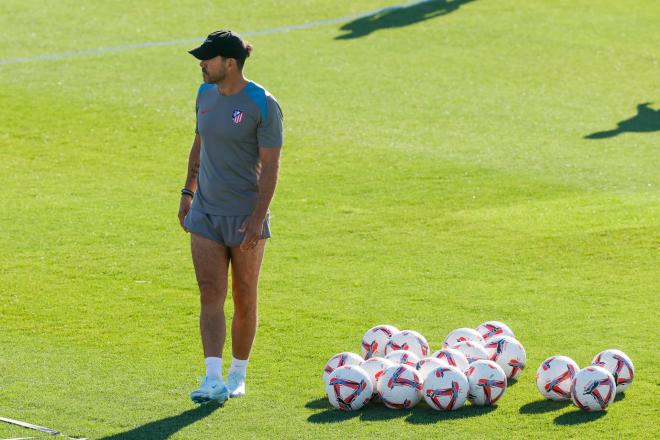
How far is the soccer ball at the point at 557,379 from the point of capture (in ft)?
29.3

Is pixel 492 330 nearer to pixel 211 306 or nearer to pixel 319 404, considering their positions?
pixel 319 404

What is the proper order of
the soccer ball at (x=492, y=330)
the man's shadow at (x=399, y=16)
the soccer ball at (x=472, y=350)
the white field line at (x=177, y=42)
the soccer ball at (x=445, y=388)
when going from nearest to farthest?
the soccer ball at (x=445, y=388) → the soccer ball at (x=472, y=350) → the soccer ball at (x=492, y=330) → the white field line at (x=177, y=42) → the man's shadow at (x=399, y=16)

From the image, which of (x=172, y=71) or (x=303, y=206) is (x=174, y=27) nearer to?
(x=172, y=71)

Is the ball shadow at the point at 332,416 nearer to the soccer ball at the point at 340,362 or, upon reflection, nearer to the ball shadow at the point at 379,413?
the ball shadow at the point at 379,413

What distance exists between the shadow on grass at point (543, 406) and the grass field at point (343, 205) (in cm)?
3

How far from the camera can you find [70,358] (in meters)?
10.1

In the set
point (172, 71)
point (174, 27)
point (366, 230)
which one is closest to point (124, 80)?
point (172, 71)

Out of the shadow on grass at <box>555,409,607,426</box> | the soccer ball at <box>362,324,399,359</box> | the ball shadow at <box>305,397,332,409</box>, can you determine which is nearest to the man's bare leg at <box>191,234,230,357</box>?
the ball shadow at <box>305,397,332,409</box>

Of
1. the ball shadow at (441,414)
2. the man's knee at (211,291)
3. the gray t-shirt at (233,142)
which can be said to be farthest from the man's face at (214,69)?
the ball shadow at (441,414)

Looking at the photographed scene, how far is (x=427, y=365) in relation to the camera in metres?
8.89

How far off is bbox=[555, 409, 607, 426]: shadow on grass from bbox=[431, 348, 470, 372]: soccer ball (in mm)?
776

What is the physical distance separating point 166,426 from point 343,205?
27.6 ft

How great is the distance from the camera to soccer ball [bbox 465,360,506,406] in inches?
345

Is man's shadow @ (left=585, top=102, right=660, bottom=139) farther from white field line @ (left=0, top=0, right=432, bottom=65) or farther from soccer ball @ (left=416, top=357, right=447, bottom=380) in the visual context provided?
soccer ball @ (left=416, top=357, right=447, bottom=380)
